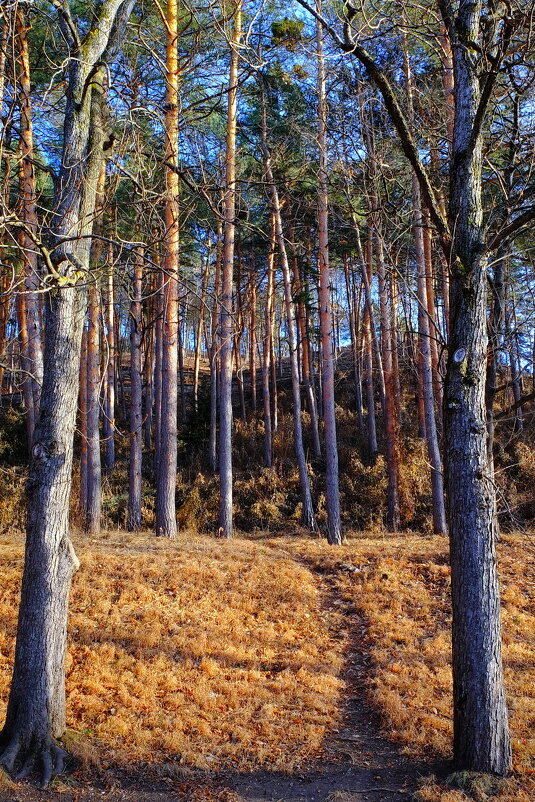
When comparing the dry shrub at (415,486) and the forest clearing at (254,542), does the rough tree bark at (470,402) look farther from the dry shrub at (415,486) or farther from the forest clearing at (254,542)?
the dry shrub at (415,486)

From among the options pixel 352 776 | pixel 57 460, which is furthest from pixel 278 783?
pixel 57 460

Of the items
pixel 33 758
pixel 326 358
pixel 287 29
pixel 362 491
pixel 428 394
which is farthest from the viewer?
pixel 362 491

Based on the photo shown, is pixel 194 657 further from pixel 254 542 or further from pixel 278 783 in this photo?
pixel 254 542

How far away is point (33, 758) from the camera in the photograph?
452cm

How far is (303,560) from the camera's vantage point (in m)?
11.7

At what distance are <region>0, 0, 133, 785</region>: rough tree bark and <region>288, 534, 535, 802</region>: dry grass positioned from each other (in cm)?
315

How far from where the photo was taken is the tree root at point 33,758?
438 centimetres

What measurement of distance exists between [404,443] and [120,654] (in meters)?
14.4

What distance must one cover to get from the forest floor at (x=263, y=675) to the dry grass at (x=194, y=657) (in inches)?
0.9

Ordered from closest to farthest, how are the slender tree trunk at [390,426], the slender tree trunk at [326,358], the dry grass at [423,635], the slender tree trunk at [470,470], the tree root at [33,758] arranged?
the tree root at [33,758]
the slender tree trunk at [470,470]
the dry grass at [423,635]
the slender tree trunk at [326,358]
the slender tree trunk at [390,426]

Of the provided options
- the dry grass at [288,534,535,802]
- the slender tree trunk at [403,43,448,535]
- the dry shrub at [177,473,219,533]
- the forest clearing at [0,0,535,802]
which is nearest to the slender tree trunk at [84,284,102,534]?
the forest clearing at [0,0,535,802]

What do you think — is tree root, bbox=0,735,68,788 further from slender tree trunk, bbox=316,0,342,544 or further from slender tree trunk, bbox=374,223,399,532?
slender tree trunk, bbox=374,223,399,532

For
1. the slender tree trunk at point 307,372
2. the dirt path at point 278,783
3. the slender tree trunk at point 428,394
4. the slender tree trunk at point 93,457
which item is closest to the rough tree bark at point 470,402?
the dirt path at point 278,783

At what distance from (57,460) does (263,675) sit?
160 inches
